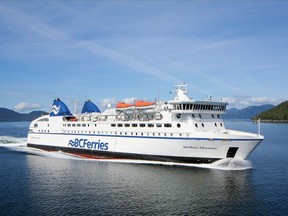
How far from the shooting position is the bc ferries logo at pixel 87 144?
1736 inches

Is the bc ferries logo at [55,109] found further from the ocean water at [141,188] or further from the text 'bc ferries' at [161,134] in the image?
the ocean water at [141,188]

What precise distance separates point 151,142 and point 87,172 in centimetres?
867

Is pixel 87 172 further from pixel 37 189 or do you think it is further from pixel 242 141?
pixel 242 141

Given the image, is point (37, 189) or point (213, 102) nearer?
point (37, 189)

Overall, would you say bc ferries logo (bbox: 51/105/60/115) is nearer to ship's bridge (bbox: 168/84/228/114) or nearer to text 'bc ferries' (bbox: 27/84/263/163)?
text 'bc ferries' (bbox: 27/84/263/163)

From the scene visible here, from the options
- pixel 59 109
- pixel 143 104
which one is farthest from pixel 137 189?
pixel 59 109

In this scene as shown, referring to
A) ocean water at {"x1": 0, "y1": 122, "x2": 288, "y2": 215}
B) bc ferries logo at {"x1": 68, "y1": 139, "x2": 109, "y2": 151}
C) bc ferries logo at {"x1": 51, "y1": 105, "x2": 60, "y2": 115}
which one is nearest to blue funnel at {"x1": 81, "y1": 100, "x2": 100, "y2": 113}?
bc ferries logo at {"x1": 51, "y1": 105, "x2": 60, "y2": 115}

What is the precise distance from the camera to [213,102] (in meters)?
39.2

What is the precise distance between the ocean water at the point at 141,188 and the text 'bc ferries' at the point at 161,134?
144 cm

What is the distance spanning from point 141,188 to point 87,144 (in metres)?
19.4

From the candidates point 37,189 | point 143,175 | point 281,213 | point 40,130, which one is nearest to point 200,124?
point 143,175

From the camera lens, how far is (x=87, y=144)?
4609 cm

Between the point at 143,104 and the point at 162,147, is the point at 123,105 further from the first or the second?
the point at 162,147

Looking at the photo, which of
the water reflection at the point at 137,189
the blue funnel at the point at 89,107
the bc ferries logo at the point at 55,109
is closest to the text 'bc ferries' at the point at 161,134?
the water reflection at the point at 137,189
